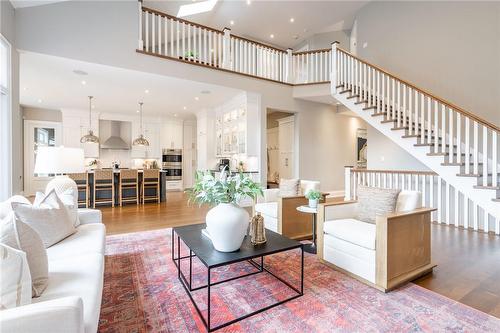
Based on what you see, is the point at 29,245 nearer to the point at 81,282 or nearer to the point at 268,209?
the point at 81,282

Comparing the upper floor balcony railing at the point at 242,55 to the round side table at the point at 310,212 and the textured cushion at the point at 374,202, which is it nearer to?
the round side table at the point at 310,212

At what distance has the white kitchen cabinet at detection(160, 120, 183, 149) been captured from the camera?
30.9 ft

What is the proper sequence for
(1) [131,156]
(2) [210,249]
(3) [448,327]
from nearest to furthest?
1. (3) [448,327]
2. (2) [210,249]
3. (1) [131,156]

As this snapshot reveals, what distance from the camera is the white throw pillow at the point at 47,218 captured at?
5.86 ft

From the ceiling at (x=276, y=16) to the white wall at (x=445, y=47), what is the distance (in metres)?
0.95

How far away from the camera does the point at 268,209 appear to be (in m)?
3.69

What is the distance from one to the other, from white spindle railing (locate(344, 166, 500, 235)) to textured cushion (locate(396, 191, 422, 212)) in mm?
1940

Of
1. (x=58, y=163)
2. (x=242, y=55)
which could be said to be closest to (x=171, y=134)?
(x=242, y=55)

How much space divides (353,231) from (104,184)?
19.3 feet

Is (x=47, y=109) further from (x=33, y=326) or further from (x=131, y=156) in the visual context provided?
(x=33, y=326)

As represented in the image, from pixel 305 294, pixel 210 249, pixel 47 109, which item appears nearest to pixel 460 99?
pixel 305 294

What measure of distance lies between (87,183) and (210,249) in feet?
17.1

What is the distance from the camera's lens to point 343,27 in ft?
26.1

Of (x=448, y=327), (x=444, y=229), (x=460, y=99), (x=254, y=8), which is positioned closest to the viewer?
(x=448, y=327)
